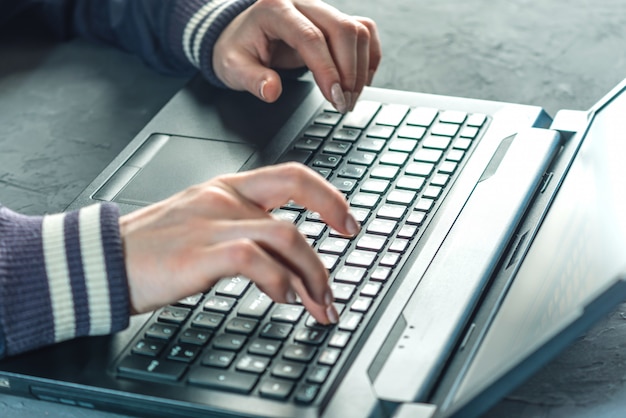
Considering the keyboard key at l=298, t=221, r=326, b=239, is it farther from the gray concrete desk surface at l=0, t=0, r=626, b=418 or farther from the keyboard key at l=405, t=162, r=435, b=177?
the gray concrete desk surface at l=0, t=0, r=626, b=418

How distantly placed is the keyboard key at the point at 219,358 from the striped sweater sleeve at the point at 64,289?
63mm

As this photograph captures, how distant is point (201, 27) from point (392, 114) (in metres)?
0.24

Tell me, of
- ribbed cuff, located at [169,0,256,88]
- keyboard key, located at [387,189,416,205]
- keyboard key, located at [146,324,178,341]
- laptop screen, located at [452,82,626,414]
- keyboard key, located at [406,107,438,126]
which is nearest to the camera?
laptop screen, located at [452,82,626,414]

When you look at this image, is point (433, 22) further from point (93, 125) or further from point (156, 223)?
point (156, 223)

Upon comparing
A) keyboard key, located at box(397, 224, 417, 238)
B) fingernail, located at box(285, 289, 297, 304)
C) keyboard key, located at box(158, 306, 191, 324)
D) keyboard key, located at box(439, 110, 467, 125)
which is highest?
fingernail, located at box(285, 289, 297, 304)

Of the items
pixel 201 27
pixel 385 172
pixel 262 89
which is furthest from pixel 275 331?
pixel 201 27

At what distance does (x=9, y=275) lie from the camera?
64 centimetres

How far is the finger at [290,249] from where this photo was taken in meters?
0.62

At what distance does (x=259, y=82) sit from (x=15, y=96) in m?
0.28

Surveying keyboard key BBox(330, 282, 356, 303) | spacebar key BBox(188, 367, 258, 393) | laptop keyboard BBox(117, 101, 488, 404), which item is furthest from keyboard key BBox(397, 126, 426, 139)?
spacebar key BBox(188, 367, 258, 393)

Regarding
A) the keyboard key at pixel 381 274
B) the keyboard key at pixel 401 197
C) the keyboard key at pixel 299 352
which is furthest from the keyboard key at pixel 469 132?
the keyboard key at pixel 299 352

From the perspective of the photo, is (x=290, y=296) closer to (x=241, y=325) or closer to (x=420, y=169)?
(x=241, y=325)

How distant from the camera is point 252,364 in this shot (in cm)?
61

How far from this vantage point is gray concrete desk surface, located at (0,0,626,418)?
36.3 inches
